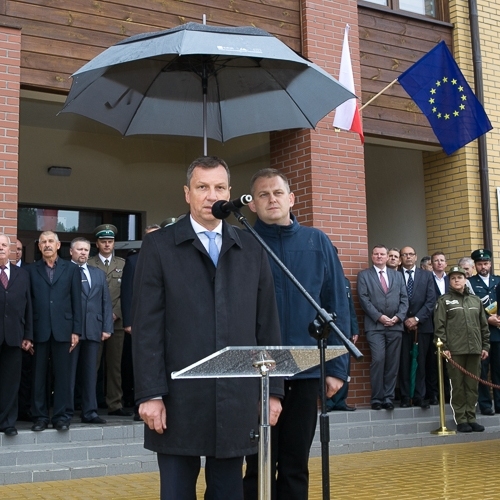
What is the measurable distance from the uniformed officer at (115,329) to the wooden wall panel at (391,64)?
13.4 ft

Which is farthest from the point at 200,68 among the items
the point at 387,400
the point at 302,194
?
the point at 387,400

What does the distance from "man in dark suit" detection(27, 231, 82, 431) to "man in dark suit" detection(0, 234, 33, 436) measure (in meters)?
0.21

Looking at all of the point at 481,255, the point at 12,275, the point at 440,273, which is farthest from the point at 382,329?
the point at 12,275

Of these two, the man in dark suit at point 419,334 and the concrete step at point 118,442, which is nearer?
the concrete step at point 118,442

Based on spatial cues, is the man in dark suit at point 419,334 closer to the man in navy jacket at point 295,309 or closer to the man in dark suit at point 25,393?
the man in dark suit at point 25,393

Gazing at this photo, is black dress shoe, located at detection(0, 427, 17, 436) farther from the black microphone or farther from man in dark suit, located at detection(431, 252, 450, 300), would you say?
man in dark suit, located at detection(431, 252, 450, 300)

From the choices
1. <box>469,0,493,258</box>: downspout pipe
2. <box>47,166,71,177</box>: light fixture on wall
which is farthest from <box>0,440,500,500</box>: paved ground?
<box>47,166,71,177</box>: light fixture on wall

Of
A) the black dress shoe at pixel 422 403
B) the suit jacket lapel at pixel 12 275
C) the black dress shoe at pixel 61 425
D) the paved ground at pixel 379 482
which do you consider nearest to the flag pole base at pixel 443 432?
the black dress shoe at pixel 422 403

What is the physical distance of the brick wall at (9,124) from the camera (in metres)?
8.78

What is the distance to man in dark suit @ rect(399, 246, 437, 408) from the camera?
36.8 ft

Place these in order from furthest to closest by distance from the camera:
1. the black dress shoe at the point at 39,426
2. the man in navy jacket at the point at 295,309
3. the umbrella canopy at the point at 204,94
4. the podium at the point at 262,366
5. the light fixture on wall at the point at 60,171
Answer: the light fixture on wall at the point at 60,171
the black dress shoe at the point at 39,426
the umbrella canopy at the point at 204,94
the man in navy jacket at the point at 295,309
the podium at the point at 262,366

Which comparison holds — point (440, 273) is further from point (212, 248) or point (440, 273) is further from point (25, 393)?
point (212, 248)

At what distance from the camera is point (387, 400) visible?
10.8 m

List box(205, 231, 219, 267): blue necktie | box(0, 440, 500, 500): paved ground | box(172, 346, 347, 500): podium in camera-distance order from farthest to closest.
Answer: box(0, 440, 500, 500): paved ground → box(205, 231, 219, 267): blue necktie → box(172, 346, 347, 500): podium
